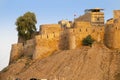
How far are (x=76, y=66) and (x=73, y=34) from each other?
426 centimetres

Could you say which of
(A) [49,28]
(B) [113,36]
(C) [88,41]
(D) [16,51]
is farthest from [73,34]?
(D) [16,51]

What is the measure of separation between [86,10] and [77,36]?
6899mm

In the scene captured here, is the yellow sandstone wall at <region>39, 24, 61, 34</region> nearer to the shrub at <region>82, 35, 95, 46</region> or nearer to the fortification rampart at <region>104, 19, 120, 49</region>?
the shrub at <region>82, 35, 95, 46</region>

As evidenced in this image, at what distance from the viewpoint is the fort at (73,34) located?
55.4 m

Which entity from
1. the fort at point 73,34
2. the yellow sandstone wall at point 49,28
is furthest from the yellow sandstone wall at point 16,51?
the yellow sandstone wall at point 49,28

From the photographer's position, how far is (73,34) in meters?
56.7

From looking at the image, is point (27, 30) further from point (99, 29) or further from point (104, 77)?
point (104, 77)

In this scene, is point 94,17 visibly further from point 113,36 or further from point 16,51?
point 16,51

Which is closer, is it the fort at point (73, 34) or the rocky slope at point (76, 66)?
the rocky slope at point (76, 66)

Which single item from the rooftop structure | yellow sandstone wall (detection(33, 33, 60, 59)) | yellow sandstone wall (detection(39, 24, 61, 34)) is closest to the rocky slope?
yellow sandstone wall (detection(33, 33, 60, 59))

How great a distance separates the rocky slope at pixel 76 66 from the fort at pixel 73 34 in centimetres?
91

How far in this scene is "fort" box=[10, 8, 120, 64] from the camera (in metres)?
55.4

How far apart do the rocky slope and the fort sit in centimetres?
91

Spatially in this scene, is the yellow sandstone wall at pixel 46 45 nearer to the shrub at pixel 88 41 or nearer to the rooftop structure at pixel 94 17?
the shrub at pixel 88 41
